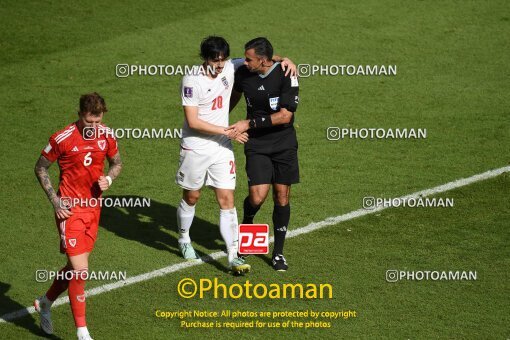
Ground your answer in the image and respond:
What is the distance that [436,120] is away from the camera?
1620 centimetres

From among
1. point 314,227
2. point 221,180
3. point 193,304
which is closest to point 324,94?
point 314,227

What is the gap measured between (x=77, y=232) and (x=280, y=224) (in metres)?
2.78

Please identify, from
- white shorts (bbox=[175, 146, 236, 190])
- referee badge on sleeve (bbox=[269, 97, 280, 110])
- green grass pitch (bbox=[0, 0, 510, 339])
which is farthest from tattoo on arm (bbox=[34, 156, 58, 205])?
referee badge on sleeve (bbox=[269, 97, 280, 110])

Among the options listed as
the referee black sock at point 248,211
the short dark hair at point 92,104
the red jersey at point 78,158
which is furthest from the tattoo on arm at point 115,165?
the referee black sock at point 248,211

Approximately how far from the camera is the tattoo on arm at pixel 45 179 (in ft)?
32.9

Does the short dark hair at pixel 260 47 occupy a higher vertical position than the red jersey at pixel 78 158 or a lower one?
higher

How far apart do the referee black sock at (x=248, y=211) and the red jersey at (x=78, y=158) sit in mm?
2359

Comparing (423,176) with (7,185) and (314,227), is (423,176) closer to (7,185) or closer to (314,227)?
(314,227)

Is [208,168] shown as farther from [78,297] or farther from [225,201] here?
[78,297]

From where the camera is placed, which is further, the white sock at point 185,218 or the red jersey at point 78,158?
the white sock at point 185,218

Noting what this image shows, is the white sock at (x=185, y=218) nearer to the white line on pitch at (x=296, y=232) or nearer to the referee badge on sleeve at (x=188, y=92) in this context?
the white line on pitch at (x=296, y=232)

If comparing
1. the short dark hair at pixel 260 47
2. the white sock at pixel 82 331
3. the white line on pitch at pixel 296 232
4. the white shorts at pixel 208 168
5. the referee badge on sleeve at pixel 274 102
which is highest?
the short dark hair at pixel 260 47

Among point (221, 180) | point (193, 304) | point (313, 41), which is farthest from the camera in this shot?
point (313, 41)

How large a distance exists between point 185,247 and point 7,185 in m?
3.28
